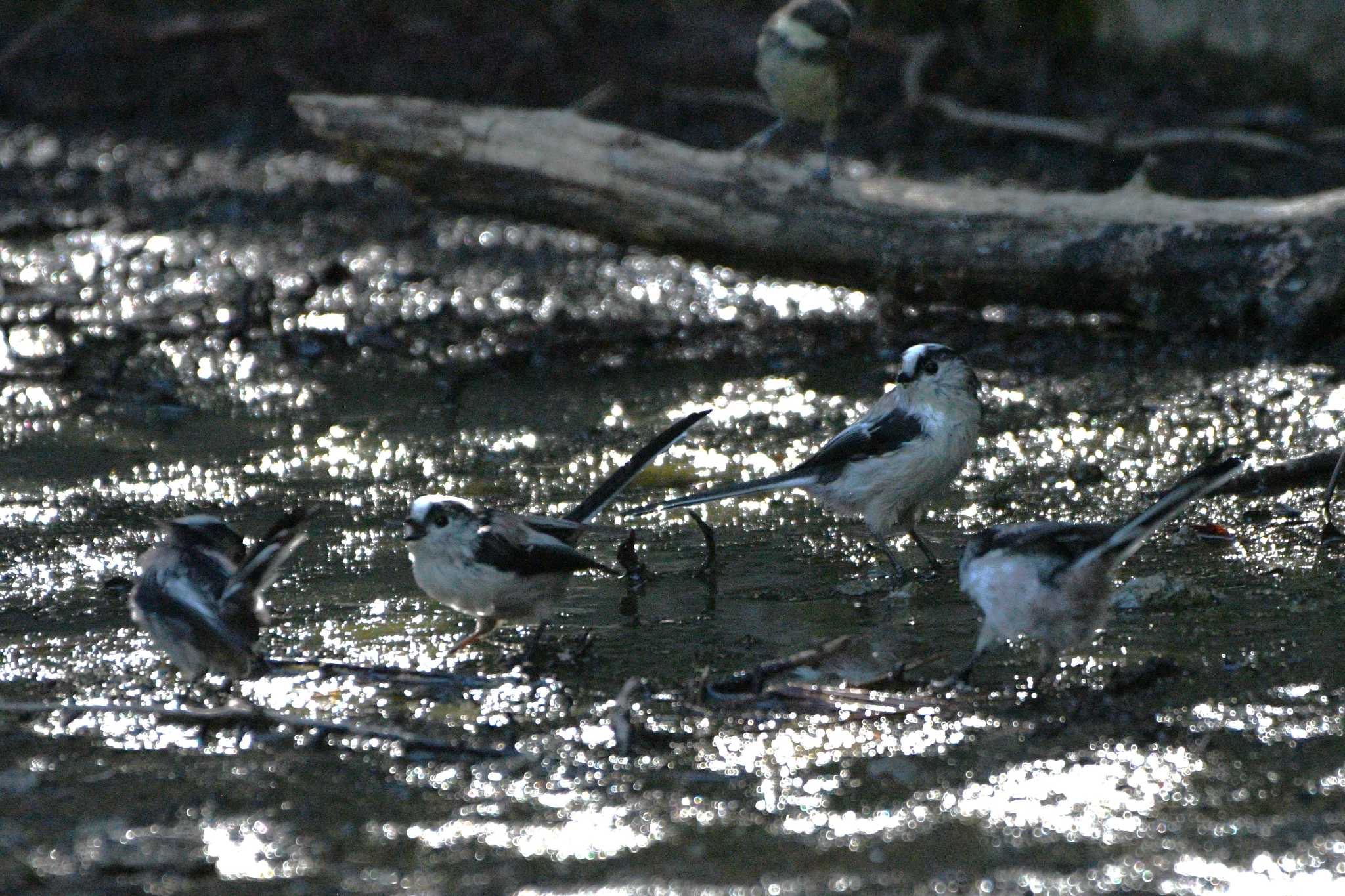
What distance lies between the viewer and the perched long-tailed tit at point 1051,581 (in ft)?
14.1

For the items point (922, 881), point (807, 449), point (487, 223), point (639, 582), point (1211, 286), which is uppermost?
point (487, 223)

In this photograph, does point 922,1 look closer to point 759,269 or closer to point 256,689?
point 759,269

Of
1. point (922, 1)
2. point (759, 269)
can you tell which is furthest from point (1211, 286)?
point (922, 1)

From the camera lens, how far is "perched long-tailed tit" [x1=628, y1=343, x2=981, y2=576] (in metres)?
5.72

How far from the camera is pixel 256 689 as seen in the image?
4555 millimetres

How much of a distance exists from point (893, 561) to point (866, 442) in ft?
1.42

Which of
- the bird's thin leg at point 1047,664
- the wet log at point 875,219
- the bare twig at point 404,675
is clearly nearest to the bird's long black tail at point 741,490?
the bare twig at point 404,675

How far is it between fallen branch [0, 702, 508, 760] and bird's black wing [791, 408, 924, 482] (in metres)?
2.12

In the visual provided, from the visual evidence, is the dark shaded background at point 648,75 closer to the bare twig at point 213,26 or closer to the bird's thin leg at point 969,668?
the bare twig at point 213,26

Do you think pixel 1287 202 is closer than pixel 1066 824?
No

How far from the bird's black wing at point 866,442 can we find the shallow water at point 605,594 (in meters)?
0.30

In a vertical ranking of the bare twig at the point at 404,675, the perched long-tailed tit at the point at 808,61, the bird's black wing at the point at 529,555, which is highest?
the perched long-tailed tit at the point at 808,61

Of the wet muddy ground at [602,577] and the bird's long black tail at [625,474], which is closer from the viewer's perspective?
the wet muddy ground at [602,577]

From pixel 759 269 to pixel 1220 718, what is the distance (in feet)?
14.6
